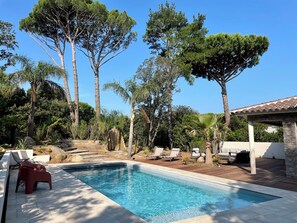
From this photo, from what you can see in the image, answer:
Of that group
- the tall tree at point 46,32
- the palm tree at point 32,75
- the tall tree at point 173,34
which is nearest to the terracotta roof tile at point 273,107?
the tall tree at point 173,34

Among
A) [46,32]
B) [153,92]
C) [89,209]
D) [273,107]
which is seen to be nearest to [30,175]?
[89,209]

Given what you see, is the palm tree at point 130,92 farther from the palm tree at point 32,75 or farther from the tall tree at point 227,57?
the tall tree at point 227,57

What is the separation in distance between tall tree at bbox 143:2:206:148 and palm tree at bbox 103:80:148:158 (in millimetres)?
4706

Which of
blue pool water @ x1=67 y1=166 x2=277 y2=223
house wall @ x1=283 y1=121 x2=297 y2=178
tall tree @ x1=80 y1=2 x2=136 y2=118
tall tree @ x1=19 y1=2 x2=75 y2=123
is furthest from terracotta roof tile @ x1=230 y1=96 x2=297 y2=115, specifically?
tall tree @ x1=19 y1=2 x2=75 y2=123

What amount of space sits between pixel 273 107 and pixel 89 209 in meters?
7.43

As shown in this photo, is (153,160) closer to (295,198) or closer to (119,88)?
(119,88)

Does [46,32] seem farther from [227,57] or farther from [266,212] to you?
[266,212]

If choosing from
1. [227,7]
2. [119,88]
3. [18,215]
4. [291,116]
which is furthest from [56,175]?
[227,7]

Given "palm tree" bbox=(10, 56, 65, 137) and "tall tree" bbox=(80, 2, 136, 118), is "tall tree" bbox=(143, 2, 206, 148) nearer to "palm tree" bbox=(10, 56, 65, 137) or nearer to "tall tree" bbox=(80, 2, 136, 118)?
"tall tree" bbox=(80, 2, 136, 118)

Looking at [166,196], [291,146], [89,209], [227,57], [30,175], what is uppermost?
[227,57]

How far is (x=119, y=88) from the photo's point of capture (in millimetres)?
16578

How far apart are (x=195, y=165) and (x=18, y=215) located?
30.0 feet

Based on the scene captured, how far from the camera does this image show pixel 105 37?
81.6 feet

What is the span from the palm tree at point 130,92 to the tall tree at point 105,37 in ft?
22.7
